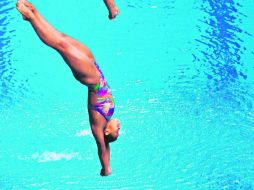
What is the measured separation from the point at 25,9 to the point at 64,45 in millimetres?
588

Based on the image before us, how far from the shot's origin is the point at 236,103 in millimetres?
10883

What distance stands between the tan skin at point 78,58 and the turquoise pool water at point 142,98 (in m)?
2.60

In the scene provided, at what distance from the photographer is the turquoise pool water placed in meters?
9.46

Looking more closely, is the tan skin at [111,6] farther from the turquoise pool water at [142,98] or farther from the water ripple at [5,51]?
the water ripple at [5,51]

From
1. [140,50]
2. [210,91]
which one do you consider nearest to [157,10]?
[140,50]

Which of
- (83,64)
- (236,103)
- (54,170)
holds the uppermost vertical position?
(83,64)

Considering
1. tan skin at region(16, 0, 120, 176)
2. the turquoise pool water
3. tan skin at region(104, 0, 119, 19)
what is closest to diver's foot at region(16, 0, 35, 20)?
tan skin at region(16, 0, 120, 176)

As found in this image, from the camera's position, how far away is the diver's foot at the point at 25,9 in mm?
6008

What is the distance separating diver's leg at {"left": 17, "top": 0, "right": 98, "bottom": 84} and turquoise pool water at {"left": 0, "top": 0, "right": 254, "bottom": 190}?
Result: 3.19m

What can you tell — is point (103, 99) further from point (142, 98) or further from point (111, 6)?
point (142, 98)

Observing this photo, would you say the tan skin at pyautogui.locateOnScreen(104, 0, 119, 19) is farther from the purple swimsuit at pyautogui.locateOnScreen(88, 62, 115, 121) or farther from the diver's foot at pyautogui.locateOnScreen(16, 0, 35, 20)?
the diver's foot at pyautogui.locateOnScreen(16, 0, 35, 20)

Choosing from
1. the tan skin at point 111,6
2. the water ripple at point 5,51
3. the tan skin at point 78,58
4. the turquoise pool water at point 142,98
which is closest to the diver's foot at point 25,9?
the tan skin at point 78,58

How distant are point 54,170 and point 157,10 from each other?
517 centimetres

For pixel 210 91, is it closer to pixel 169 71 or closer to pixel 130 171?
pixel 169 71
